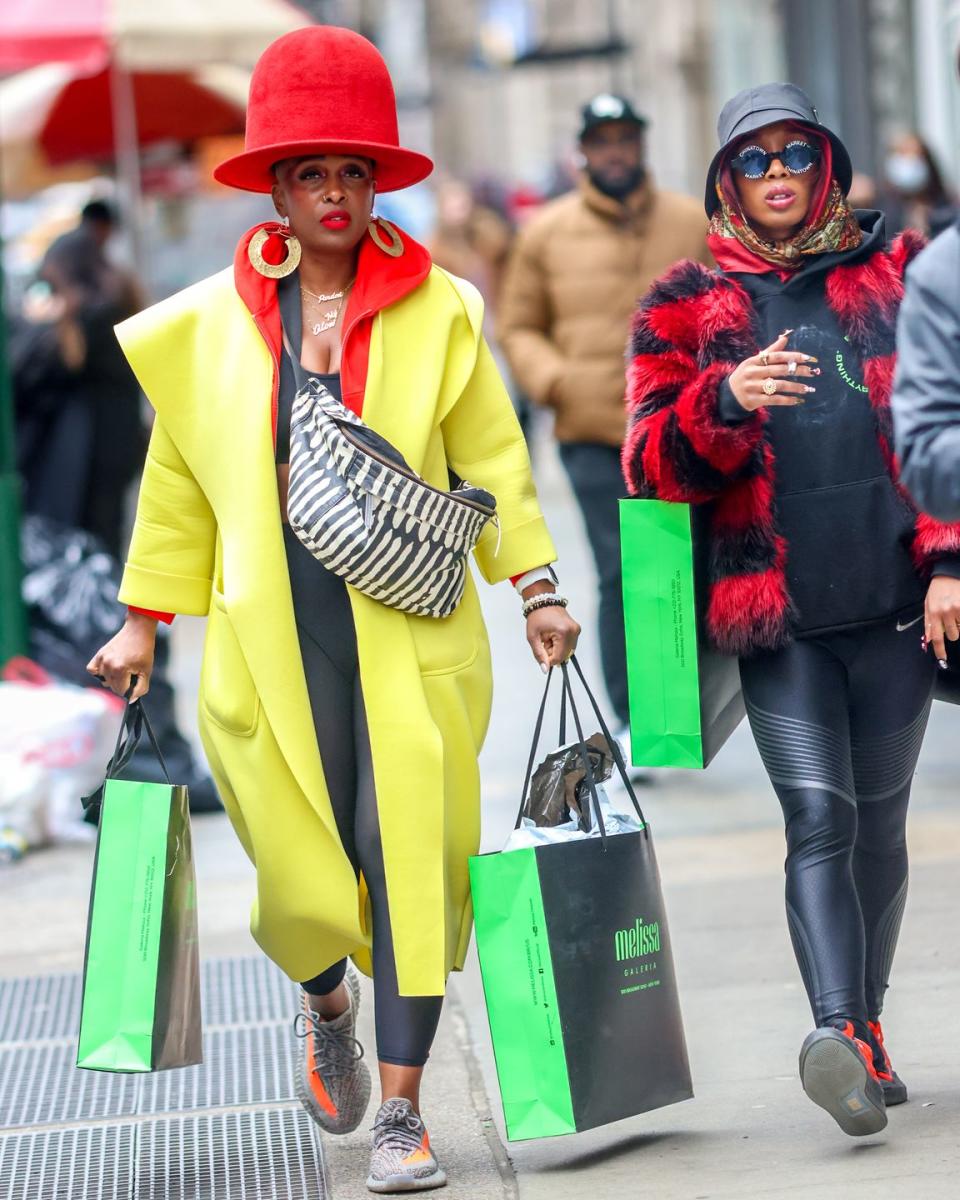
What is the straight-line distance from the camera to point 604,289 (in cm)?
732

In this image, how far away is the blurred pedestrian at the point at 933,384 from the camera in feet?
10.5

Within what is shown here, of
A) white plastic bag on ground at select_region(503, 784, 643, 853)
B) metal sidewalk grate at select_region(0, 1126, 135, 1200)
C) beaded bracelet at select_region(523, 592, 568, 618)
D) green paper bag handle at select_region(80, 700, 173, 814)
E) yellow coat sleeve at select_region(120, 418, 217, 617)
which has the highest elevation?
yellow coat sleeve at select_region(120, 418, 217, 617)

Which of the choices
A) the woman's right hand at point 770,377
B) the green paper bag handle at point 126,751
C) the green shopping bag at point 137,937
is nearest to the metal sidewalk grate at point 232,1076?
the green shopping bag at point 137,937

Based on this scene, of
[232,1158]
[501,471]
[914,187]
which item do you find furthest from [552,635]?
[914,187]

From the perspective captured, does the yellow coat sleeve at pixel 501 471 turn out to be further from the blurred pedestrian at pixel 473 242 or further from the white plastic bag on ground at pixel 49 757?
the blurred pedestrian at pixel 473 242

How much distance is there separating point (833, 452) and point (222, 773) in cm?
125

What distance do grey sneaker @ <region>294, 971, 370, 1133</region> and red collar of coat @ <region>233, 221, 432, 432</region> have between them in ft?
3.83

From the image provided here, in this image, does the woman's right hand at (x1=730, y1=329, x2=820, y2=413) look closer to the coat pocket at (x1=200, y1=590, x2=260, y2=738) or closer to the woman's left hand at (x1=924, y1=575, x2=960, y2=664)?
the woman's left hand at (x1=924, y1=575, x2=960, y2=664)

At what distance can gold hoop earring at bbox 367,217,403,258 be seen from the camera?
398 centimetres

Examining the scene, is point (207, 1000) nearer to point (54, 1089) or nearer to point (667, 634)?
point (54, 1089)

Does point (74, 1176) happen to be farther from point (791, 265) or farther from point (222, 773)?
point (791, 265)

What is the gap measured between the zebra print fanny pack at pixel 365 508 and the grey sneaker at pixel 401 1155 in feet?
2.96

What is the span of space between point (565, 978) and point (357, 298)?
125 cm

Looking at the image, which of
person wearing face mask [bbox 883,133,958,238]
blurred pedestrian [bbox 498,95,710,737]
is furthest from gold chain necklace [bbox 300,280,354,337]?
person wearing face mask [bbox 883,133,958,238]
